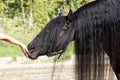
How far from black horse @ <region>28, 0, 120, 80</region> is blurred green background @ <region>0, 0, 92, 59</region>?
7.65 m

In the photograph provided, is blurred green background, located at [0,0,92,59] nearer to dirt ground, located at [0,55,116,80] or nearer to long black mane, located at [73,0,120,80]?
dirt ground, located at [0,55,116,80]

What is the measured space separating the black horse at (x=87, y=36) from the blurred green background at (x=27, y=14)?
301 inches

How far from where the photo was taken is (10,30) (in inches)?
454

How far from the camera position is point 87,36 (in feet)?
10.6

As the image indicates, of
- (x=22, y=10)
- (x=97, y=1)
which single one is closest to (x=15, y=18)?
(x=22, y=10)

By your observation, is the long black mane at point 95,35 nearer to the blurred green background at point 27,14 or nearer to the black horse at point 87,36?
the black horse at point 87,36

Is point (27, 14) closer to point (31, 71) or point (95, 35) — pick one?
point (31, 71)

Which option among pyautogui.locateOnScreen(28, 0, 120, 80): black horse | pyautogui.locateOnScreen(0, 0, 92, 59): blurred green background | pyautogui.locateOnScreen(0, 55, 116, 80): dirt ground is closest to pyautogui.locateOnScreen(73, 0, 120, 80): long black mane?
pyautogui.locateOnScreen(28, 0, 120, 80): black horse

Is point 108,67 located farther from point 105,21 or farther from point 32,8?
point 32,8

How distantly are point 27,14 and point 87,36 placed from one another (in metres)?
9.15

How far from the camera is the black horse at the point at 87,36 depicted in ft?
10.6

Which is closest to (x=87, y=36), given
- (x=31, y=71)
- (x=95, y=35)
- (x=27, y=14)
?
(x=95, y=35)

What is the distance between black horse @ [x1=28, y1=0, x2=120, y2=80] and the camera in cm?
324

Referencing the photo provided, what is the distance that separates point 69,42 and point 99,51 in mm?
272
